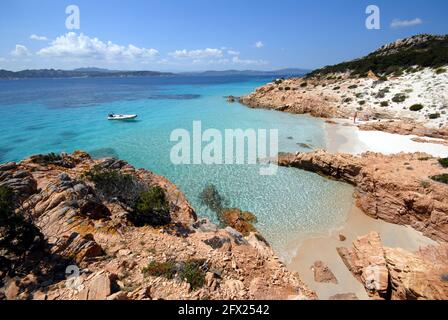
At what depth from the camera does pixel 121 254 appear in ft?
26.1

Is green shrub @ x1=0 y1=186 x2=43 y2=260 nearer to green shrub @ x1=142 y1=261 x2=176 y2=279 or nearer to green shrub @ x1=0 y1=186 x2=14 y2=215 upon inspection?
green shrub @ x1=0 y1=186 x2=14 y2=215

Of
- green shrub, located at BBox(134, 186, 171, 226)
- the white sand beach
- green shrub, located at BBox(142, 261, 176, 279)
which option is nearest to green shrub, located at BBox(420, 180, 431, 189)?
the white sand beach

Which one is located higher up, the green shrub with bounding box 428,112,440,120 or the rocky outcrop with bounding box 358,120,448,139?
the green shrub with bounding box 428,112,440,120

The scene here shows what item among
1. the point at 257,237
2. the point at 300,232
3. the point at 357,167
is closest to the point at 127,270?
the point at 257,237

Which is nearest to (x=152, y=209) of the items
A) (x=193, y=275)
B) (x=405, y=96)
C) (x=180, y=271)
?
(x=180, y=271)

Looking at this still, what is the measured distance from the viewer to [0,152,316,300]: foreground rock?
6.49 meters

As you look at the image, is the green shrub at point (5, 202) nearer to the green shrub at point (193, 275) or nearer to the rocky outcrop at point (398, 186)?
the green shrub at point (193, 275)

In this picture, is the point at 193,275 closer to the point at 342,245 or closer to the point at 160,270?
the point at 160,270

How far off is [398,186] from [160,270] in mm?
13011

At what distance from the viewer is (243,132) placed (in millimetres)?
30656

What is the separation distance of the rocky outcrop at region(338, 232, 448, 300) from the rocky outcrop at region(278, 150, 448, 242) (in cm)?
287

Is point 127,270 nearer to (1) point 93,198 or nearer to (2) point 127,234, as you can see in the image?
(2) point 127,234

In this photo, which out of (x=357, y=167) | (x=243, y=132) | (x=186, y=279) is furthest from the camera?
(x=243, y=132)

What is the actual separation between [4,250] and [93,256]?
93.6 inches
